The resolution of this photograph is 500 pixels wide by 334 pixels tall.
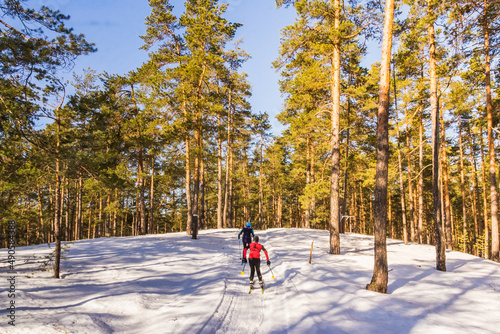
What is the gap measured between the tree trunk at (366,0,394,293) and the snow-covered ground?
0.57m

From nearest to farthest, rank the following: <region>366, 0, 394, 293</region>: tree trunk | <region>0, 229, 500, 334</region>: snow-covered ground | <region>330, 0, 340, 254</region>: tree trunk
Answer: <region>0, 229, 500, 334</region>: snow-covered ground < <region>366, 0, 394, 293</region>: tree trunk < <region>330, 0, 340, 254</region>: tree trunk

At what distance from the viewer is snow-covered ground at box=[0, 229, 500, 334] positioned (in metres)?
5.03

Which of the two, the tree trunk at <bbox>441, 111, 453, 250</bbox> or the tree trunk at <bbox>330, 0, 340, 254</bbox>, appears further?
the tree trunk at <bbox>441, 111, 453, 250</bbox>

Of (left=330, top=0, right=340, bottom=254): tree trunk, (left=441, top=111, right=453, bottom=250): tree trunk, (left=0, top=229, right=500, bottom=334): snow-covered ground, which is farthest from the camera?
(left=441, top=111, right=453, bottom=250): tree trunk

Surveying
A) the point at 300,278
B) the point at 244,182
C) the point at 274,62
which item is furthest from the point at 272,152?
the point at 300,278

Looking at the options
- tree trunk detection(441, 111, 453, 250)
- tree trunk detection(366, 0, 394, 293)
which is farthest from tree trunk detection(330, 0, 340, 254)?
tree trunk detection(441, 111, 453, 250)

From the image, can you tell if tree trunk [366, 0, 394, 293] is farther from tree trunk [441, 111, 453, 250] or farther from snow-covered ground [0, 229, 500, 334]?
tree trunk [441, 111, 453, 250]

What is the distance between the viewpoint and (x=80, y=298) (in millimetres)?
6336

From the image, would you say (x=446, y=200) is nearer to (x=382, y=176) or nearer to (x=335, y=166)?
(x=335, y=166)

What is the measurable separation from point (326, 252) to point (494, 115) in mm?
14578

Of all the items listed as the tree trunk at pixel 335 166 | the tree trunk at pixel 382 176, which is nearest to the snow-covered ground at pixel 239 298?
the tree trunk at pixel 382 176

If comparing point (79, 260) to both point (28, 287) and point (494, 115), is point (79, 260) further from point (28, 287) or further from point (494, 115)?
point (494, 115)

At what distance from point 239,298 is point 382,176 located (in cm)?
580

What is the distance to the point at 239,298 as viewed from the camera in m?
6.86
